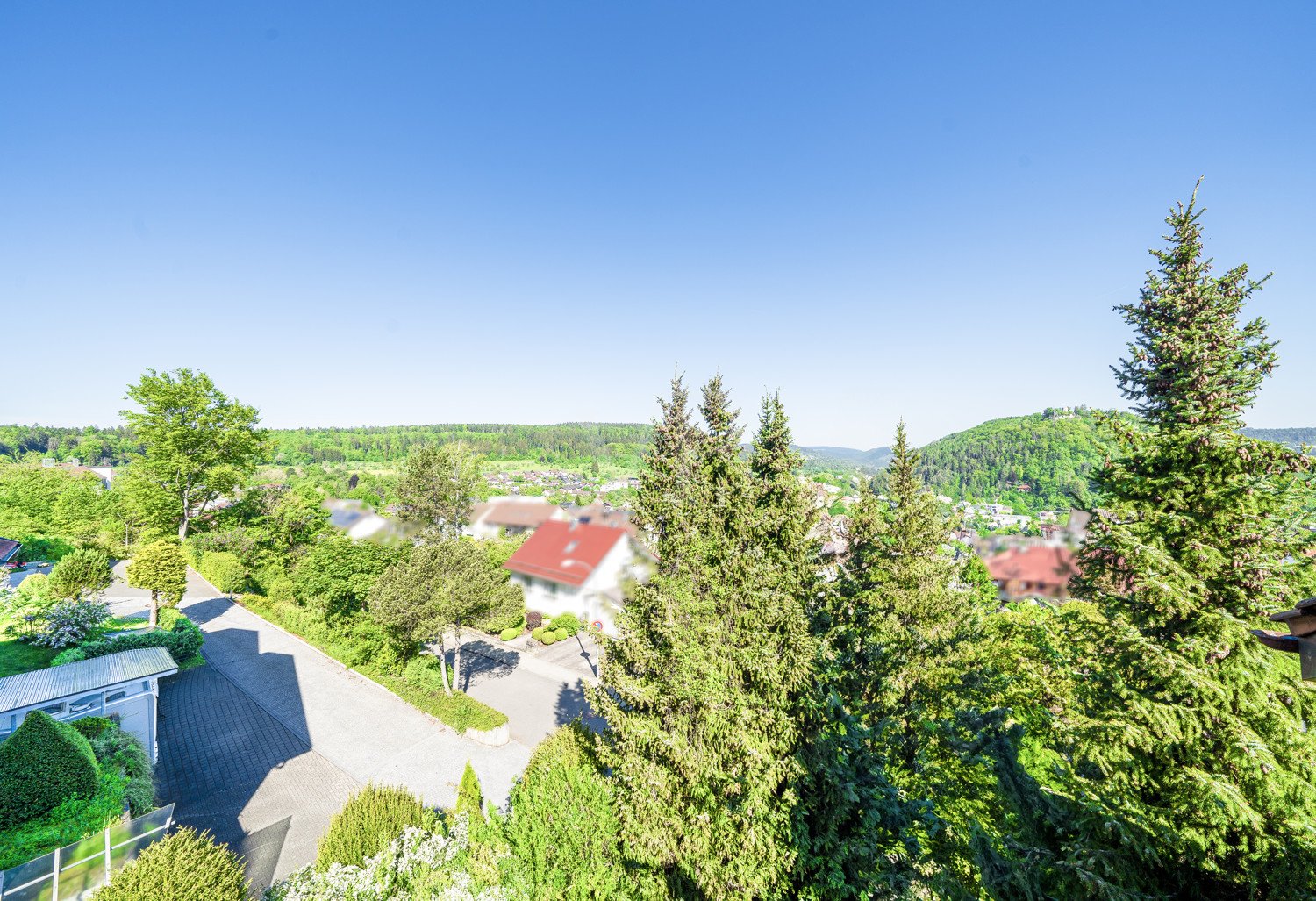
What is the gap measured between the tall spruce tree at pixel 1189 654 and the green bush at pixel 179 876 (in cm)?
1094

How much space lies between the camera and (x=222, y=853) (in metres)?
7.58

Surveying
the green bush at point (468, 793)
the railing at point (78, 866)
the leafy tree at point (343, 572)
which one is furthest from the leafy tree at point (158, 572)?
the green bush at point (468, 793)

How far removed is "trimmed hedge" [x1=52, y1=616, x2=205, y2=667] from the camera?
52.2 feet

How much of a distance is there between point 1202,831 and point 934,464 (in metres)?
156

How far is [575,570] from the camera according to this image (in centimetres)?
2900

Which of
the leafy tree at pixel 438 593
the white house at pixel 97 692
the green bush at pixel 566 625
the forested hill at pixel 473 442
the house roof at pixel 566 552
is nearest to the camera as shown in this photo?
the white house at pixel 97 692

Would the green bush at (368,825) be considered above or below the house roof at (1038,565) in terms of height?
below

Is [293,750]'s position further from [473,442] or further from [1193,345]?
[473,442]

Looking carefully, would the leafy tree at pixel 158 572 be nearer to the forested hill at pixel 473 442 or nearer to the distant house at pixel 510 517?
the distant house at pixel 510 517

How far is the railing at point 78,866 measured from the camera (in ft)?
23.3

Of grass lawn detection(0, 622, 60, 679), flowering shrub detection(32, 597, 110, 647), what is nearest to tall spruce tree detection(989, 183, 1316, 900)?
grass lawn detection(0, 622, 60, 679)

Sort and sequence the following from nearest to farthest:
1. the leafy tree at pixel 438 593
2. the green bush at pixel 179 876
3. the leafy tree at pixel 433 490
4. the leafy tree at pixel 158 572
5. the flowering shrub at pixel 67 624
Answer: the green bush at pixel 179 876 → the leafy tree at pixel 438 593 → the flowering shrub at pixel 67 624 → the leafy tree at pixel 158 572 → the leafy tree at pixel 433 490

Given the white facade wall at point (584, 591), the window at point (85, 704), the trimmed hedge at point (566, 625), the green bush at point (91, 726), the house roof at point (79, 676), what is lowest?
the trimmed hedge at point (566, 625)

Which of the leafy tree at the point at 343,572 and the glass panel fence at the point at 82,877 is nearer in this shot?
the glass panel fence at the point at 82,877
